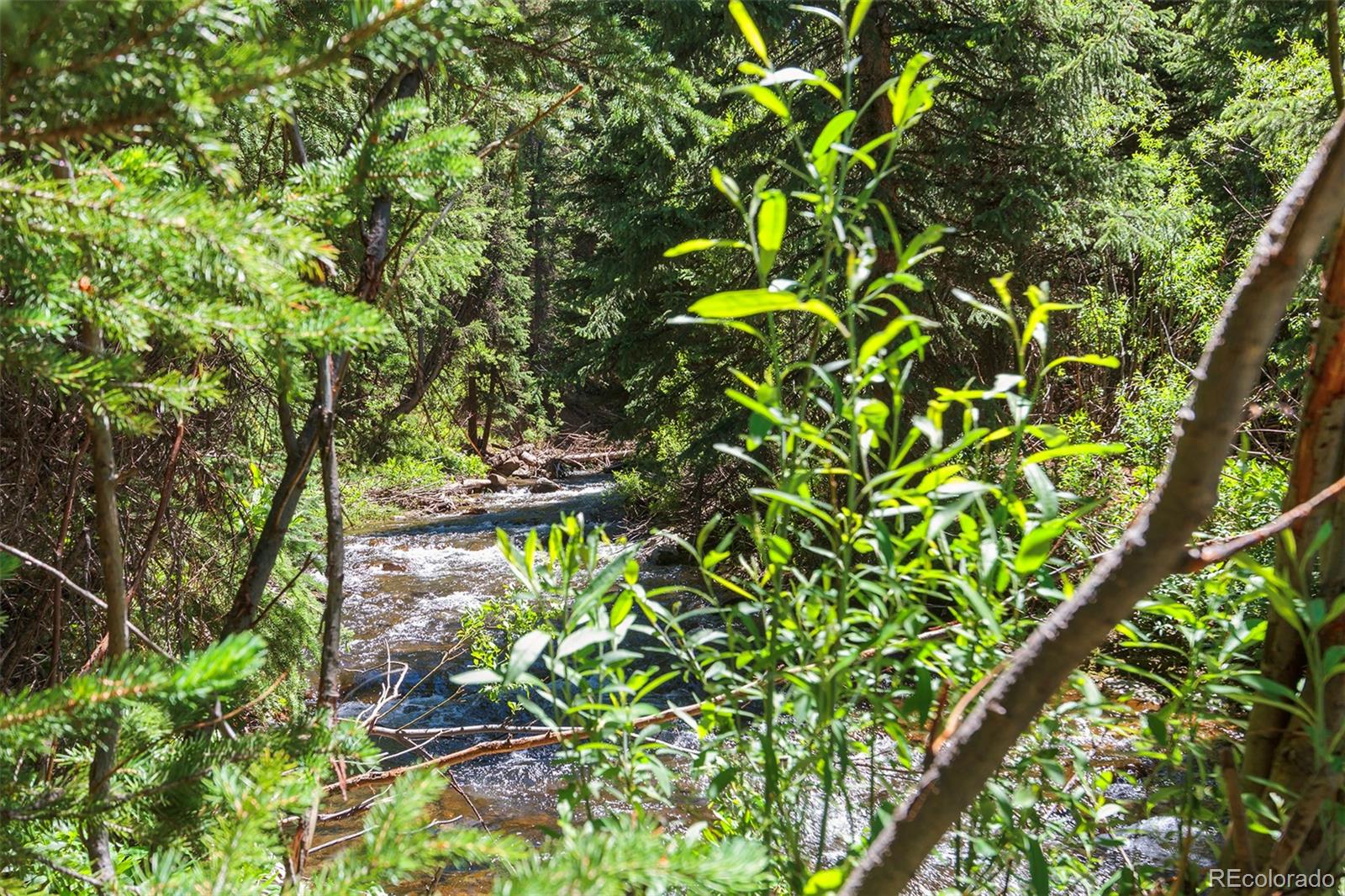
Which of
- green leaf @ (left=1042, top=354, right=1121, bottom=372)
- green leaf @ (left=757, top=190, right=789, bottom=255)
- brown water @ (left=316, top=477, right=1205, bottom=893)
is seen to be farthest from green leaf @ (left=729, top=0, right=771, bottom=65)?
brown water @ (left=316, top=477, right=1205, bottom=893)

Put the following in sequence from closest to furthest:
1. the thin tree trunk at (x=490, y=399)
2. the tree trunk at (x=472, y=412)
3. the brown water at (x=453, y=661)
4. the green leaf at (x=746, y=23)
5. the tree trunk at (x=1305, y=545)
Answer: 1. the green leaf at (x=746, y=23)
2. the tree trunk at (x=1305, y=545)
3. the brown water at (x=453, y=661)
4. the tree trunk at (x=472, y=412)
5. the thin tree trunk at (x=490, y=399)

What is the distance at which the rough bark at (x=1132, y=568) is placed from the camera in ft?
2.23

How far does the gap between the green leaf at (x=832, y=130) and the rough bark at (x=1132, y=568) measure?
406mm

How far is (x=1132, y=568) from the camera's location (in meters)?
0.68

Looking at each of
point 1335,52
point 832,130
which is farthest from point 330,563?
point 1335,52

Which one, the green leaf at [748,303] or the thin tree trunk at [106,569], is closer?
the green leaf at [748,303]

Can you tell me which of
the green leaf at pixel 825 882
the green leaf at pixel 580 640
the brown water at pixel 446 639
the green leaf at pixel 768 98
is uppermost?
the green leaf at pixel 768 98

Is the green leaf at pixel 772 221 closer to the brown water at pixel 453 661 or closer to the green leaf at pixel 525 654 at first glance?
the green leaf at pixel 525 654

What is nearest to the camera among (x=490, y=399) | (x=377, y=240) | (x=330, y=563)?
(x=330, y=563)

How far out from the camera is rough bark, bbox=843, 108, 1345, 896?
678 millimetres

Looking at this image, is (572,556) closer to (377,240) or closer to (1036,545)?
(1036,545)

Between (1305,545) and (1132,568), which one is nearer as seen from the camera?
(1132,568)

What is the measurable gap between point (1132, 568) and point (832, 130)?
1.78ft

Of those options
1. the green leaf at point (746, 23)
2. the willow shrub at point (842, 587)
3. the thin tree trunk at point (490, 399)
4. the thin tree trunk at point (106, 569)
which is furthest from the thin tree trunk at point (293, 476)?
the thin tree trunk at point (490, 399)
